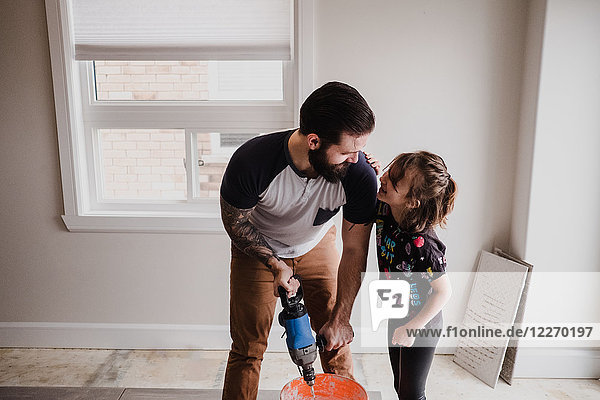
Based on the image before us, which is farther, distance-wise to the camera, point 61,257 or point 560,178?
point 61,257

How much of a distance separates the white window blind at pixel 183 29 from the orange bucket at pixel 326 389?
59.1 inches

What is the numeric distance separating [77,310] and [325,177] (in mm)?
1820

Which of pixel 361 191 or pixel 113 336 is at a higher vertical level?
pixel 361 191

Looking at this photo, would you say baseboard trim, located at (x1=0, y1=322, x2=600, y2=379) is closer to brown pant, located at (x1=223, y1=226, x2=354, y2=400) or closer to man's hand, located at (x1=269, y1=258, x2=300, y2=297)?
brown pant, located at (x1=223, y1=226, x2=354, y2=400)

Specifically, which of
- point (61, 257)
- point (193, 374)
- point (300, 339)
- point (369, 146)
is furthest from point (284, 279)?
point (61, 257)

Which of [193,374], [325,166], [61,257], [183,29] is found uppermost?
[183,29]

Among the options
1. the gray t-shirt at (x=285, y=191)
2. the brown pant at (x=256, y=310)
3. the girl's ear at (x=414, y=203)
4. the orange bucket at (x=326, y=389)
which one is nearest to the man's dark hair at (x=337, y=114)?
the gray t-shirt at (x=285, y=191)

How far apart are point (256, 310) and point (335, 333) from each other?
12.2 inches

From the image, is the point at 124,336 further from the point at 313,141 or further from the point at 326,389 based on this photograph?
the point at 313,141

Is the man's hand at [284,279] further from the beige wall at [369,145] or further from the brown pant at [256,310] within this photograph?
the beige wall at [369,145]

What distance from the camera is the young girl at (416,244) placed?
154 cm

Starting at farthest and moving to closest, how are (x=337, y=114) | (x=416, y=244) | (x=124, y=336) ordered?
(x=124, y=336), (x=416, y=244), (x=337, y=114)

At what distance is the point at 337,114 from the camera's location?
136cm

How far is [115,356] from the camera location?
253 centimetres
